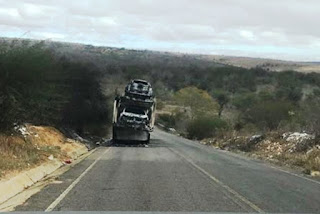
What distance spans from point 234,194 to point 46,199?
4.51 m

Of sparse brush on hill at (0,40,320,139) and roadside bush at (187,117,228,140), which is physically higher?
sparse brush on hill at (0,40,320,139)

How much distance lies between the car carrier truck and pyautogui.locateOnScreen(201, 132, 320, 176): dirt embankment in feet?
26.1

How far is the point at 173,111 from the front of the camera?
13412cm

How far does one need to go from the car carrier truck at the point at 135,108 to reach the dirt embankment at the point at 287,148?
7942mm

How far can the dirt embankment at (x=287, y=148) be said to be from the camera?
2693 cm

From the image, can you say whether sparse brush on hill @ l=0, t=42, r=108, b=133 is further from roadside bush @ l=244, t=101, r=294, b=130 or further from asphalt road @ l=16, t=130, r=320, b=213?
roadside bush @ l=244, t=101, r=294, b=130

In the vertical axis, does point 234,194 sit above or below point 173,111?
above

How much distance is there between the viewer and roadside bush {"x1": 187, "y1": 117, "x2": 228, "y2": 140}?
78.6 metres

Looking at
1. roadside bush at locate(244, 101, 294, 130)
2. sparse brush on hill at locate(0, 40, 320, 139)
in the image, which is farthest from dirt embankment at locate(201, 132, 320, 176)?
roadside bush at locate(244, 101, 294, 130)

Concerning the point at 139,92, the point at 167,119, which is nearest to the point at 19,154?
the point at 139,92

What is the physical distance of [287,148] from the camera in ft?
113

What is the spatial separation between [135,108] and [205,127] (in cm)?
3745

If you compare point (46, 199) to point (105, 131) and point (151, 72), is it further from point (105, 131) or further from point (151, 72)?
point (151, 72)

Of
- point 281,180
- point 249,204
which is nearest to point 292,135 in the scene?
Result: point 281,180
